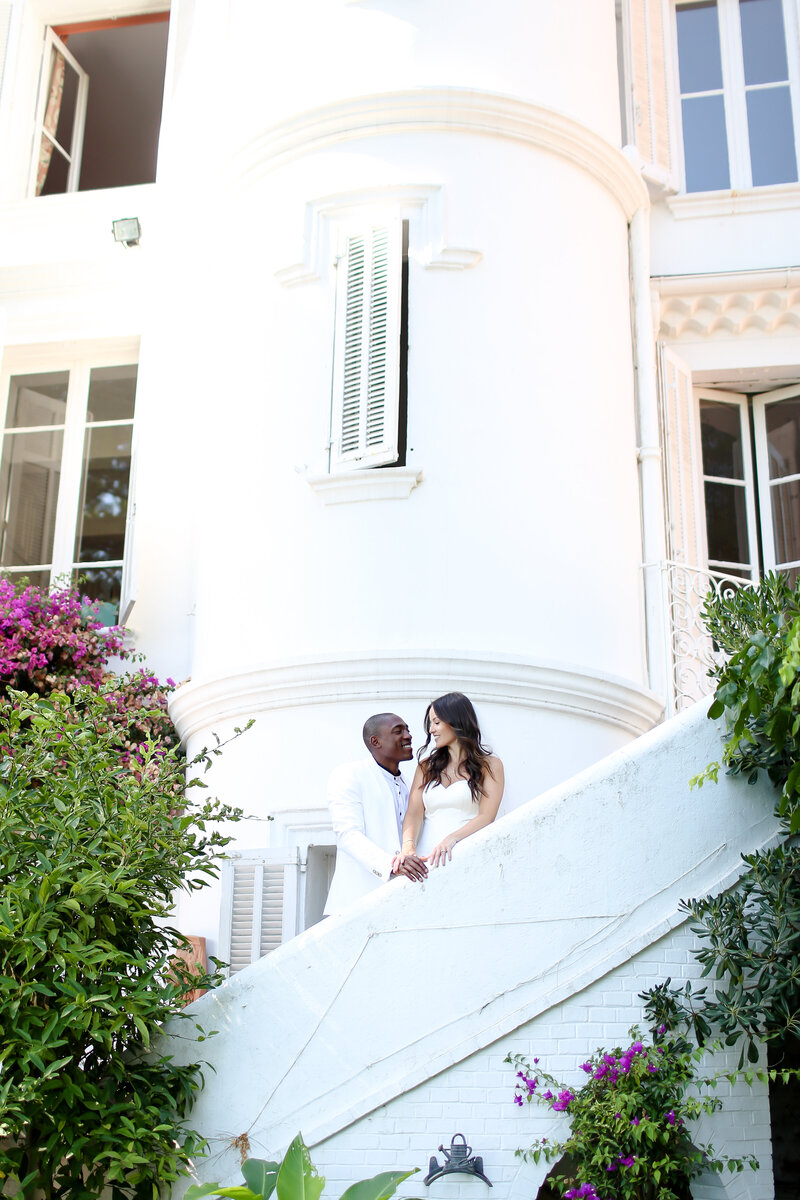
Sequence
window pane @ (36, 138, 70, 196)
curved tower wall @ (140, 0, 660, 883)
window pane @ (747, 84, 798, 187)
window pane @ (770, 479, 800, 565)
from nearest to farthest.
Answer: curved tower wall @ (140, 0, 660, 883) → window pane @ (770, 479, 800, 565) → window pane @ (747, 84, 798, 187) → window pane @ (36, 138, 70, 196)

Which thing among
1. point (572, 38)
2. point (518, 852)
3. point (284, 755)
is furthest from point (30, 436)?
point (518, 852)

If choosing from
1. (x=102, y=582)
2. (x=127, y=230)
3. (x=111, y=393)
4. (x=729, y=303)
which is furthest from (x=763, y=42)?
(x=102, y=582)

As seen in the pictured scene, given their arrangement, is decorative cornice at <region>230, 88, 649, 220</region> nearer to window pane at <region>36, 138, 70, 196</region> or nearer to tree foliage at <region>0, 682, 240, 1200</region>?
window pane at <region>36, 138, 70, 196</region>

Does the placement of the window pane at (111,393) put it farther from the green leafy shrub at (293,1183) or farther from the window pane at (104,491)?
the green leafy shrub at (293,1183)

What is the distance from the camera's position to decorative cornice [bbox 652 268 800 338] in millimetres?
9305

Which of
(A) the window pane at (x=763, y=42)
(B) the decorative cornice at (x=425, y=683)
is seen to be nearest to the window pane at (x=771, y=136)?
(A) the window pane at (x=763, y=42)

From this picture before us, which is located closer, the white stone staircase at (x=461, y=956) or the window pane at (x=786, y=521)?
the white stone staircase at (x=461, y=956)

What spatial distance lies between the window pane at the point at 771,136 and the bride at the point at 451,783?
19.8ft

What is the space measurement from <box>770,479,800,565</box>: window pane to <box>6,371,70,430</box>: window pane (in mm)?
5549

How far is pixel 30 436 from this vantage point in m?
10.2

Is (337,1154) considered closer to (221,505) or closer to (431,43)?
(221,505)

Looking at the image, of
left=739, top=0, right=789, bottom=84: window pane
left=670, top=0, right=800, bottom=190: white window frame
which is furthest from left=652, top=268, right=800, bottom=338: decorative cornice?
left=739, top=0, right=789, bottom=84: window pane

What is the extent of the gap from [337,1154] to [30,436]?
704 centimetres

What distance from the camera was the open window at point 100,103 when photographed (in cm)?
1097
